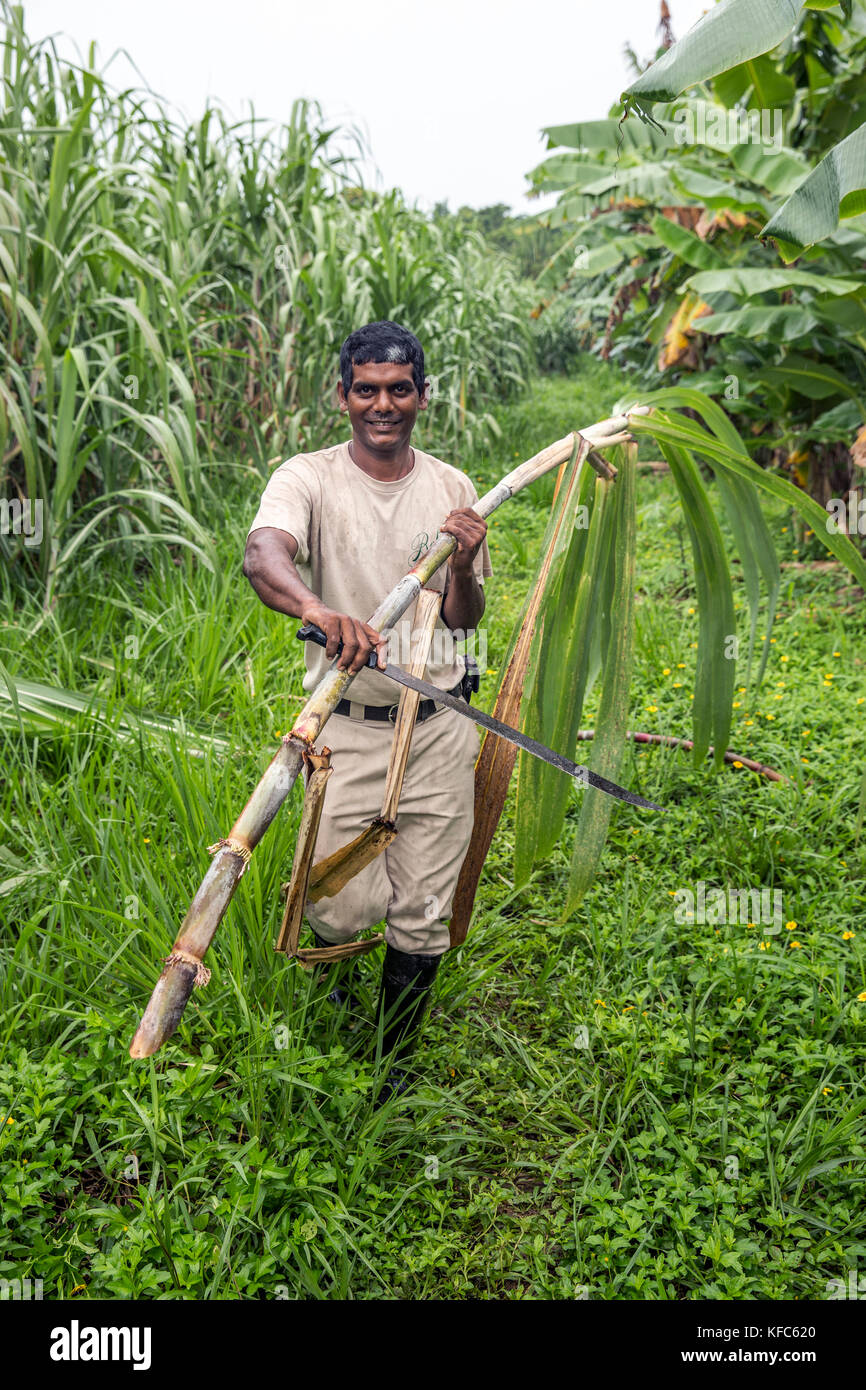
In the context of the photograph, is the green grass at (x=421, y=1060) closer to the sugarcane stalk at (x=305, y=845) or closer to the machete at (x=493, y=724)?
the sugarcane stalk at (x=305, y=845)

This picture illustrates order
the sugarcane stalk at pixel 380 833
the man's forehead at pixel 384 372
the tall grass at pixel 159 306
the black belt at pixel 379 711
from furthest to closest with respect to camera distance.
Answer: the tall grass at pixel 159 306 < the black belt at pixel 379 711 < the man's forehead at pixel 384 372 < the sugarcane stalk at pixel 380 833

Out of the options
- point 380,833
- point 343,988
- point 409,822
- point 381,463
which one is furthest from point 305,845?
point 343,988

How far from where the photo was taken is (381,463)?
6.48ft

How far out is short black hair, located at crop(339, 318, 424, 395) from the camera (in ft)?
6.09

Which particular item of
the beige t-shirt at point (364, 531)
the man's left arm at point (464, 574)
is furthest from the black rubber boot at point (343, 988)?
the man's left arm at point (464, 574)

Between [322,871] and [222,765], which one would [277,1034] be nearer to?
[322,871]

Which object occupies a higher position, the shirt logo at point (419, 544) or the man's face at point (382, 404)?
the man's face at point (382, 404)

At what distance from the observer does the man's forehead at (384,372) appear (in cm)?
185

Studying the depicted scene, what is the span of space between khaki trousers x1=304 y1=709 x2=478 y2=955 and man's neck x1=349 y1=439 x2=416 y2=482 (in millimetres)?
490

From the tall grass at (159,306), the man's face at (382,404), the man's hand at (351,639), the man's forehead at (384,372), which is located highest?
the tall grass at (159,306)

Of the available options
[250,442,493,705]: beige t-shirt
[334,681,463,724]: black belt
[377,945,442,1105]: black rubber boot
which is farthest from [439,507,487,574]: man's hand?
[377,945,442,1105]: black rubber boot

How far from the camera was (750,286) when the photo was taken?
15.0 feet

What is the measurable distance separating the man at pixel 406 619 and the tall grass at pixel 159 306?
1.21m
